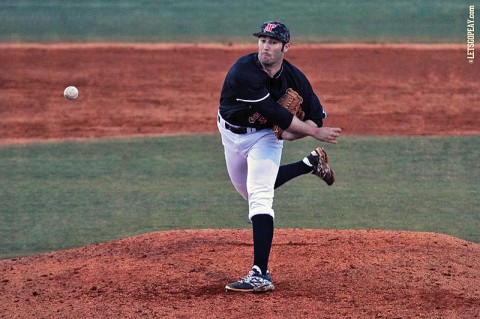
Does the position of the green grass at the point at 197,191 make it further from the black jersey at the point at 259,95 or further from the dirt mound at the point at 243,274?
the black jersey at the point at 259,95

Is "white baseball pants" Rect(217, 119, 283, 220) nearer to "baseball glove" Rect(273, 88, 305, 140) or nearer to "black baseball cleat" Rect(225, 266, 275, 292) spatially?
"baseball glove" Rect(273, 88, 305, 140)

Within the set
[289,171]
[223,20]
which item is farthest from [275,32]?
[223,20]

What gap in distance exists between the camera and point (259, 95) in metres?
5.58

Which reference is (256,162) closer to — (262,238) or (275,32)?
(262,238)

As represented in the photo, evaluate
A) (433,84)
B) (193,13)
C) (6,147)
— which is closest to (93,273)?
(6,147)

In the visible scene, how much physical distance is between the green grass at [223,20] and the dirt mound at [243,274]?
46.0 ft

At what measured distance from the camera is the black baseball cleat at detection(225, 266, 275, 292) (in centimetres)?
551

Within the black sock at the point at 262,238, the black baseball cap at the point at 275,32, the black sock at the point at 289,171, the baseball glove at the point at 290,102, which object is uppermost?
the black baseball cap at the point at 275,32

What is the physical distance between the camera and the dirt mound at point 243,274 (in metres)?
5.24

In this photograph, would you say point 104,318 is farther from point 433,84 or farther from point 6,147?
point 433,84

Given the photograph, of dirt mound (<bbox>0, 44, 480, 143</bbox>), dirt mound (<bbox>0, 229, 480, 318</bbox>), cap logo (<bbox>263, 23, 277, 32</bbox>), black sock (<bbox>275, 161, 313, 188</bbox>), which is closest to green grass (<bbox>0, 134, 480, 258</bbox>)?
dirt mound (<bbox>0, 229, 480, 318</bbox>)

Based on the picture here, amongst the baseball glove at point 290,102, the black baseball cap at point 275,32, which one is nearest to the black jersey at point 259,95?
the baseball glove at point 290,102

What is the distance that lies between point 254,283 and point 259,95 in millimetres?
1236

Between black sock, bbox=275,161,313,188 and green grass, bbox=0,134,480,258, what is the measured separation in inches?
59.2
